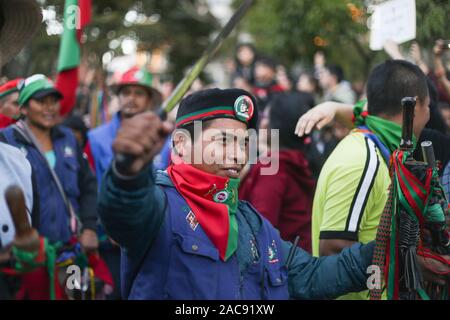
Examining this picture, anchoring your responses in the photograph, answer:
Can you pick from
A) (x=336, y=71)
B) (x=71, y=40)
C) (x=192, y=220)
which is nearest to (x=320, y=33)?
(x=336, y=71)

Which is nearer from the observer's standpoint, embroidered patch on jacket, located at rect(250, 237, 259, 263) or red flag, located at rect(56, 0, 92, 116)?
embroidered patch on jacket, located at rect(250, 237, 259, 263)

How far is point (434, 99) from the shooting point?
458cm

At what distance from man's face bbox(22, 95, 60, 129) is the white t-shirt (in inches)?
103

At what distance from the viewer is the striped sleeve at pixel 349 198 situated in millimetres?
3719

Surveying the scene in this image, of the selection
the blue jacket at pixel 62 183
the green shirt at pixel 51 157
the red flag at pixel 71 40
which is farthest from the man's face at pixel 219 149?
the green shirt at pixel 51 157

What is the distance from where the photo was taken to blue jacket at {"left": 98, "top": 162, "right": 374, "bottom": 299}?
2.44 metres

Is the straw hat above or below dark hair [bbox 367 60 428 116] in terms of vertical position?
above

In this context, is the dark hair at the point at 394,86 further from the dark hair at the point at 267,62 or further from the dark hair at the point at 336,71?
the dark hair at the point at 267,62

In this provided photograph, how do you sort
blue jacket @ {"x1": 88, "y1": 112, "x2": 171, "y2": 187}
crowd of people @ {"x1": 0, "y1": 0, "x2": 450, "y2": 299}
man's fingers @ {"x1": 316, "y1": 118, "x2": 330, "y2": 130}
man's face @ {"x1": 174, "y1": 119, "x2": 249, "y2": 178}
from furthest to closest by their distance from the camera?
blue jacket @ {"x1": 88, "y1": 112, "x2": 171, "y2": 187}, man's fingers @ {"x1": 316, "y1": 118, "x2": 330, "y2": 130}, man's face @ {"x1": 174, "y1": 119, "x2": 249, "y2": 178}, crowd of people @ {"x1": 0, "y1": 0, "x2": 450, "y2": 299}

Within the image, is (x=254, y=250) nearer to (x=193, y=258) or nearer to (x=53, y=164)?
(x=193, y=258)

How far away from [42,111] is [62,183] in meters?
0.55

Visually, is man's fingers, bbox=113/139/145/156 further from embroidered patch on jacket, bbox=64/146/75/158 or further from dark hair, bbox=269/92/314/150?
embroidered patch on jacket, bbox=64/146/75/158

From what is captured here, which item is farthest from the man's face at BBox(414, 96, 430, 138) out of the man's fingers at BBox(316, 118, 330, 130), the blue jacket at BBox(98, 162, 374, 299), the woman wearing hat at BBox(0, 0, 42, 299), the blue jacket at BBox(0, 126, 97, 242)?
the blue jacket at BBox(0, 126, 97, 242)

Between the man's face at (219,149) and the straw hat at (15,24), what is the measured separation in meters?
0.82
